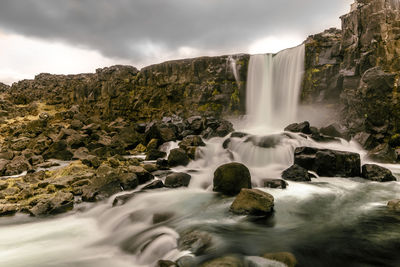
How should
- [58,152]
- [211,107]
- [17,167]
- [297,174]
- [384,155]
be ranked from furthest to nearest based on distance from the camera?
[211,107], [58,152], [384,155], [17,167], [297,174]

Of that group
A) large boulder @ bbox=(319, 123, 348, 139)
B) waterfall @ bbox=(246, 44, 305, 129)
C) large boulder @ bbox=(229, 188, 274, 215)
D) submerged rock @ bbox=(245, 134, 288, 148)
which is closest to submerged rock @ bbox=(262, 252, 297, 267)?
large boulder @ bbox=(229, 188, 274, 215)

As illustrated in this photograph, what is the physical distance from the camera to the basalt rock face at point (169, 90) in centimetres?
2380

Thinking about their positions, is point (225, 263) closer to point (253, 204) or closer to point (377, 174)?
point (253, 204)

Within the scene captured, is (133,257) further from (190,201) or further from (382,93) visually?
(382,93)

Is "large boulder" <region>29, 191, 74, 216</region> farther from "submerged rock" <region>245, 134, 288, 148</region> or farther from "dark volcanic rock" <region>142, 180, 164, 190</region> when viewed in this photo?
"submerged rock" <region>245, 134, 288, 148</region>

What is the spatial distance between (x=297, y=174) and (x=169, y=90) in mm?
18881

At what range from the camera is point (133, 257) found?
14.9 feet

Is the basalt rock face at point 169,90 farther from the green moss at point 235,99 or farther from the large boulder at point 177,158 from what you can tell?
the large boulder at point 177,158

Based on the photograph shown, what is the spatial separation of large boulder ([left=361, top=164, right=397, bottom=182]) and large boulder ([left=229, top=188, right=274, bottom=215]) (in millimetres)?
5193

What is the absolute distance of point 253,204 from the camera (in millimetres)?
5848

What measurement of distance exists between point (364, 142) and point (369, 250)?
10.6 m

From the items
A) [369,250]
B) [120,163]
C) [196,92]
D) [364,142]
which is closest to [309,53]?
[364,142]

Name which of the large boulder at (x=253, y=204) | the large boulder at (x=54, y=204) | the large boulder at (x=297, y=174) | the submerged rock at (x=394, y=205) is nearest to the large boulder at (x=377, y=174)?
the large boulder at (x=297, y=174)

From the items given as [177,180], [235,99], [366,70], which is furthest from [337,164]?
[235,99]
